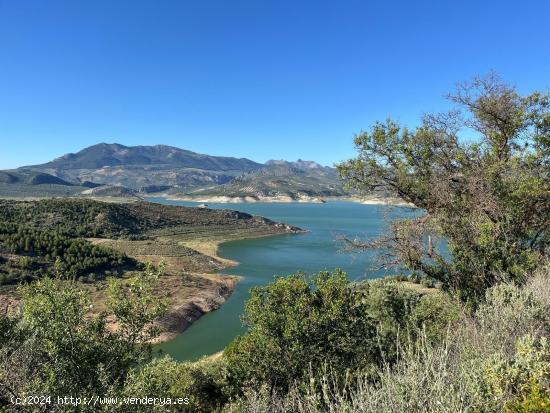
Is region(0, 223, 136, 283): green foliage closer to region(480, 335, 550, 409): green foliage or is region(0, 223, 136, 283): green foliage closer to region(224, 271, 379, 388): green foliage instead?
region(224, 271, 379, 388): green foliage

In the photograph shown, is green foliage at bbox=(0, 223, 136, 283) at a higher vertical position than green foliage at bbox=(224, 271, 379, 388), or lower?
lower

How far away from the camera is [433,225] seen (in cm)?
1869

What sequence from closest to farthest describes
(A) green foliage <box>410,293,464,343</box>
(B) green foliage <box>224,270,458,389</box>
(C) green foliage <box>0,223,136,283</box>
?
(B) green foliage <box>224,270,458,389</box> < (A) green foliage <box>410,293,464,343</box> < (C) green foliage <box>0,223,136,283</box>

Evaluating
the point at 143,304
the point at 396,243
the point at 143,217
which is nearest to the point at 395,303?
the point at 396,243

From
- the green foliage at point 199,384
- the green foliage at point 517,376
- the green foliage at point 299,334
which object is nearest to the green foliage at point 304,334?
the green foliage at point 299,334

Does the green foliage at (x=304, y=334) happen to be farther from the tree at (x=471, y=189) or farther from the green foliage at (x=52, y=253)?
the green foliage at (x=52, y=253)

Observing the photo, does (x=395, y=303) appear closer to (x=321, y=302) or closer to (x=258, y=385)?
(x=321, y=302)

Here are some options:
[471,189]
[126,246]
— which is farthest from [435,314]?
[126,246]

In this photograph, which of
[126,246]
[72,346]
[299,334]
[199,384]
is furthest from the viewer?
[126,246]

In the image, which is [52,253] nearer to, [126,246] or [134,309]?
[126,246]

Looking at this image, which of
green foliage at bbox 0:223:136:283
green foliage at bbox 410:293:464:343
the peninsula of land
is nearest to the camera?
green foliage at bbox 410:293:464:343

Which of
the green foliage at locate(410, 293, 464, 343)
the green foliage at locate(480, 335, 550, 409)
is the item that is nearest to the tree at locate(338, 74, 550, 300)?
the green foliage at locate(410, 293, 464, 343)

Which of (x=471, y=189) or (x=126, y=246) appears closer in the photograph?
(x=471, y=189)

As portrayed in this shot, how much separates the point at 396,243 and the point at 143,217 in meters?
120
